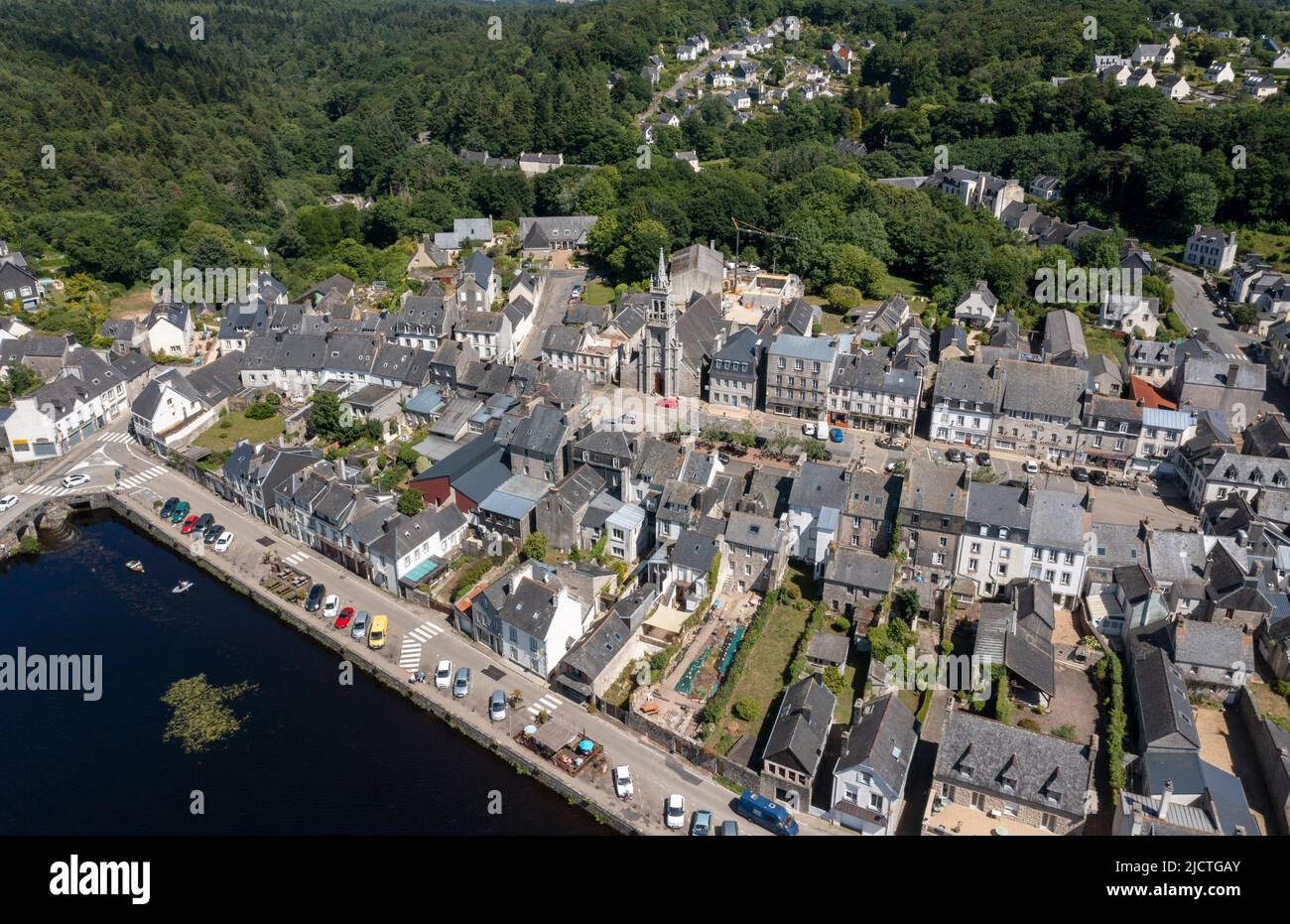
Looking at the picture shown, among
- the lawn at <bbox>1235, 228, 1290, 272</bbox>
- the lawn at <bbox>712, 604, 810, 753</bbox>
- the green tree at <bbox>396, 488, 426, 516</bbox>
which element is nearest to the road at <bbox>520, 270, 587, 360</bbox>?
the green tree at <bbox>396, 488, 426, 516</bbox>

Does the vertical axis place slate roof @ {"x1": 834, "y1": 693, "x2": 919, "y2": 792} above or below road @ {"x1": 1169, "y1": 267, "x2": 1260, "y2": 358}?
below

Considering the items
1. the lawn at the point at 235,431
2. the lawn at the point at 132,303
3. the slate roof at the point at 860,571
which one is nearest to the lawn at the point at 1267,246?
the slate roof at the point at 860,571

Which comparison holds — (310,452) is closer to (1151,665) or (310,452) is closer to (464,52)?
(1151,665)

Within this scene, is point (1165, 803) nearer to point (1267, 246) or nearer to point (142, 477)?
point (142, 477)

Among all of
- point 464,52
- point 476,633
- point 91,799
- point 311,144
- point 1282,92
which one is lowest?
point 91,799

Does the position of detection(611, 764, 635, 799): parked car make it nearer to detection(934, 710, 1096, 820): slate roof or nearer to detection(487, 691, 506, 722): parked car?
detection(487, 691, 506, 722): parked car

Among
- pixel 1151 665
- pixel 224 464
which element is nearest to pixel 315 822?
pixel 224 464

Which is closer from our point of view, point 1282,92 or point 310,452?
point 310,452

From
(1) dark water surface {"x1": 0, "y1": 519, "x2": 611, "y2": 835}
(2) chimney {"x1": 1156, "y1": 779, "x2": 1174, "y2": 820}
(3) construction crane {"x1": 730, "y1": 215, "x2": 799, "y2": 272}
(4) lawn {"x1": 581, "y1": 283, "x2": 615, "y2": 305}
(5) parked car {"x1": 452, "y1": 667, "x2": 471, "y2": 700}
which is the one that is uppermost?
(3) construction crane {"x1": 730, "y1": 215, "x2": 799, "y2": 272}
